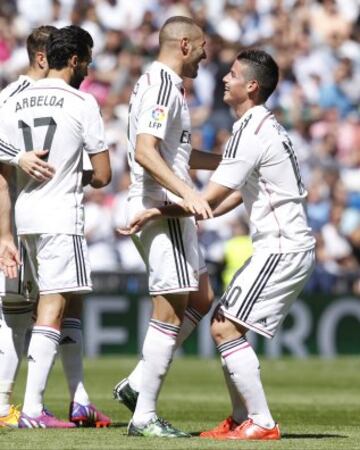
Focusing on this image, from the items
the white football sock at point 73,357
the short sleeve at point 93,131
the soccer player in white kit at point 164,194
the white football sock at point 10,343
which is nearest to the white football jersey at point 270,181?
the soccer player in white kit at point 164,194

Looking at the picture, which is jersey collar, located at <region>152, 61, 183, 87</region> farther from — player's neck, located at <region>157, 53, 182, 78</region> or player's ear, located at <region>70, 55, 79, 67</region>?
player's ear, located at <region>70, 55, 79, 67</region>

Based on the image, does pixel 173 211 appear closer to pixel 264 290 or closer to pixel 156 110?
pixel 156 110

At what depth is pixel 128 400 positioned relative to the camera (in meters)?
8.36

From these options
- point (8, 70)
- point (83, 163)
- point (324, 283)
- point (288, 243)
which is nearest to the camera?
point (288, 243)

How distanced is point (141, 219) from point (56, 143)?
0.85 m

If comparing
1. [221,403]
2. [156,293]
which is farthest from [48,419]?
[221,403]

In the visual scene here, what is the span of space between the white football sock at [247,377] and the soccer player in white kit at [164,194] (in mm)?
380

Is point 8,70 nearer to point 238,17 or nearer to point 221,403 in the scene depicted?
point 238,17

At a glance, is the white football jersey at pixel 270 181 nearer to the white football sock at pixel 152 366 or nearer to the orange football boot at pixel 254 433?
the white football sock at pixel 152 366

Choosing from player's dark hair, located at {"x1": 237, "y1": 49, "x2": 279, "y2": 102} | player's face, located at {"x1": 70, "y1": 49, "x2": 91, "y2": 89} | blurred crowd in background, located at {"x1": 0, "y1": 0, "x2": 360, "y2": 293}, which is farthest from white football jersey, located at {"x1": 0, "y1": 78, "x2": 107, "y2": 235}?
blurred crowd in background, located at {"x1": 0, "y1": 0, "x2": 360, "y2": 293}

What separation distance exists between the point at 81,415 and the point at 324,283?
30.4 ft

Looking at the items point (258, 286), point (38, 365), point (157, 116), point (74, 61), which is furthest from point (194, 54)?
point (38, 365)

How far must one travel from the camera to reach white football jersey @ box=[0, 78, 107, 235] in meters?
8.01

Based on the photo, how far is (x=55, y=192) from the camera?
26.3 ft
